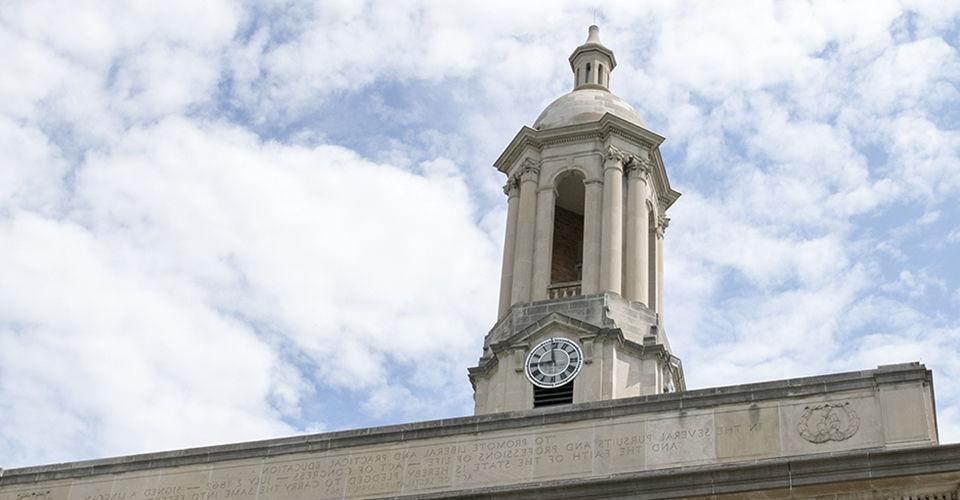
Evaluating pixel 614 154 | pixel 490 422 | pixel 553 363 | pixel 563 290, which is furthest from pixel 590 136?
pixel 490 422

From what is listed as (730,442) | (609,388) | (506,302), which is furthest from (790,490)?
(506,302)

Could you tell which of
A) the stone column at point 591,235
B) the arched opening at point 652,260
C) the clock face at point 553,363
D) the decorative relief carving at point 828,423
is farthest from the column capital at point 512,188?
the decorative relief carving at point 828,423

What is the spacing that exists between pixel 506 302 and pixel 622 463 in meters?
14.8

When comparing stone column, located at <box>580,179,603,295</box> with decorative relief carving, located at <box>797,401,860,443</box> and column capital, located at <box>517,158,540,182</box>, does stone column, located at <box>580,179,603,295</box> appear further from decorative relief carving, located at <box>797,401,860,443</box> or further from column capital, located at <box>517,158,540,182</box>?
decorative relief carving, located at <box>797,401,860,443</box>

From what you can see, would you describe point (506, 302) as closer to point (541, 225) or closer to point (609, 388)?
point (541, 225)

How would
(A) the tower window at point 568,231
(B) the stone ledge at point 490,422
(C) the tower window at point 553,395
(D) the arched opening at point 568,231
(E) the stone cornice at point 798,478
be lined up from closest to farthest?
1. (E) the stone cornice at point 798,478
2. (B) the stone ledge at point 490,422
3. (C) the tower window at point 553,395
4. (D) the arched opening at point 568,231
5. (A) the tower window at point 568,231

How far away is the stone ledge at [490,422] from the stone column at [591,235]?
39.8ft

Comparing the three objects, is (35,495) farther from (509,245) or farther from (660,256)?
(660,256)

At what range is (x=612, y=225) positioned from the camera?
4238 centimetres

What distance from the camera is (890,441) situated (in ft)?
87.6

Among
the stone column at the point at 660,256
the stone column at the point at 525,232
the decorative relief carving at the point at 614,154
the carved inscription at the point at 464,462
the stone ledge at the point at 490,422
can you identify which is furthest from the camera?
the stone column at the point at 660,256

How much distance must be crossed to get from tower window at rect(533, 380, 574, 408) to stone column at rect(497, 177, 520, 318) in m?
3.30

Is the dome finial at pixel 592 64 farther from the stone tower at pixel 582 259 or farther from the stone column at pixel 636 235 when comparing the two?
the stone column at pixel 636 235

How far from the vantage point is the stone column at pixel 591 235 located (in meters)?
41.3
